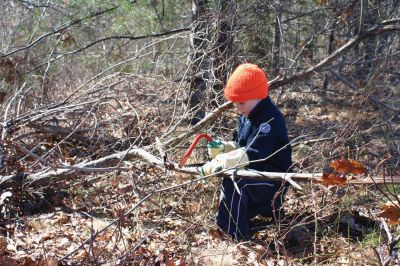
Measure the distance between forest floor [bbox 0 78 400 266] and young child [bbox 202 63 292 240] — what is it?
6.2 inches

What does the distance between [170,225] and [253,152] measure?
0.95 metres

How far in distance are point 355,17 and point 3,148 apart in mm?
4883

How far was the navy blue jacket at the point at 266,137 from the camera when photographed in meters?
3.85

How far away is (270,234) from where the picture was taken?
4.14m

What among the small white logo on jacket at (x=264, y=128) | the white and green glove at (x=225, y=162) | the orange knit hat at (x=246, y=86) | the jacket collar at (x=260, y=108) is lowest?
the white and green glove at (x=225, y=162)

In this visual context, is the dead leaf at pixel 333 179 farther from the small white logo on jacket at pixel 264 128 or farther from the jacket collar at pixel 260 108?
the jacket collar at pixel 260 108

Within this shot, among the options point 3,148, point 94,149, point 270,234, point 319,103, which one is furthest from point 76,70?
point 270,234

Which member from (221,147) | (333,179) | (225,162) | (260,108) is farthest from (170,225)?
(333,179)

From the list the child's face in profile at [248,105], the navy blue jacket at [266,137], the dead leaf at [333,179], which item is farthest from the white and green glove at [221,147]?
the dead leaf at [333,179]

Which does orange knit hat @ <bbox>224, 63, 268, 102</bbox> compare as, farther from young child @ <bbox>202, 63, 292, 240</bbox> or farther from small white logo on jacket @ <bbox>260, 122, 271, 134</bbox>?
small white logo on jacket @ <bbox>260, 122, 271, 134</bbox>

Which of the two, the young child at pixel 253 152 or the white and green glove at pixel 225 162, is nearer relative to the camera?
the white and green glove at pixel 225 162

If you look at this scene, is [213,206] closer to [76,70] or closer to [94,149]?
[94,149]

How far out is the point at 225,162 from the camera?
368cm

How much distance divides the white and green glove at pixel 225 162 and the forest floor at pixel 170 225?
304mm
